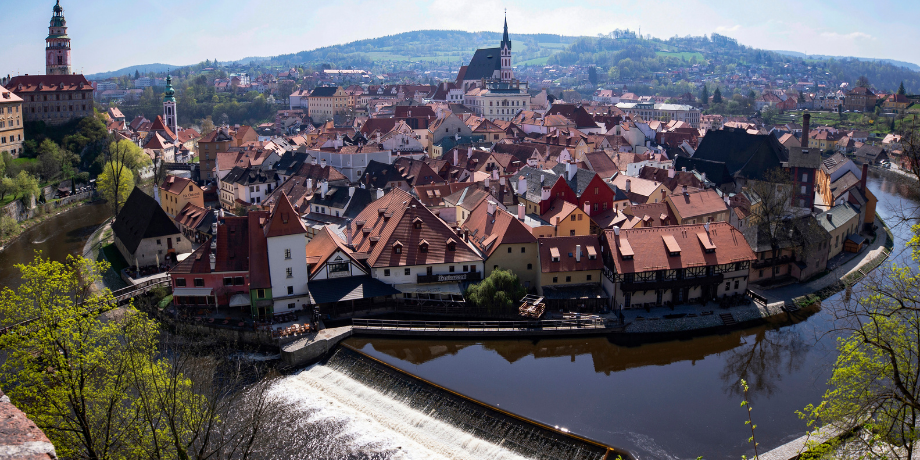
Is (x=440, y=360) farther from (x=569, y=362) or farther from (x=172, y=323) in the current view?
(x=172, y=323)

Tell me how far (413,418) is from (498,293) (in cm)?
1075

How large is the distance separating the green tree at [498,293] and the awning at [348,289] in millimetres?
4537

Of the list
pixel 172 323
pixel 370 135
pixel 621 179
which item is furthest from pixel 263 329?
pixel 370 135

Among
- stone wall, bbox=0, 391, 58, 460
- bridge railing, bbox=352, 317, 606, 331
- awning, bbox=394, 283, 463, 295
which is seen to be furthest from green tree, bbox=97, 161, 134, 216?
stone wall, bbox=0, 391, 58, 460

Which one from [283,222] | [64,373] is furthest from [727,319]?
[64,373]

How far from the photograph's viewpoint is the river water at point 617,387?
1056 inches

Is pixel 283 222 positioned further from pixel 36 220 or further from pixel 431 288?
pixel 36 220

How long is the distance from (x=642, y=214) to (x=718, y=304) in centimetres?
1108

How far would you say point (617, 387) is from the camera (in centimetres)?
3120

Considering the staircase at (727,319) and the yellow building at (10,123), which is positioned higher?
the yellow building at (10,123)

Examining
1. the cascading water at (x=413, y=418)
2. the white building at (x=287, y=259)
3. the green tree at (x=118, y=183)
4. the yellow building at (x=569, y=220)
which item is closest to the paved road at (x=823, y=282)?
the yellow building at (x=569, y=220)

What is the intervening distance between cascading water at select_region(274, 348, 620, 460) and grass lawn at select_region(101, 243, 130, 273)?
2316 cm

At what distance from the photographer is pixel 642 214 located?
160 ft

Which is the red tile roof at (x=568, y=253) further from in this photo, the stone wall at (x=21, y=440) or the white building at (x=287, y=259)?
the stone wall at (x=21, y=440)
